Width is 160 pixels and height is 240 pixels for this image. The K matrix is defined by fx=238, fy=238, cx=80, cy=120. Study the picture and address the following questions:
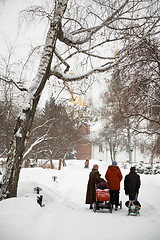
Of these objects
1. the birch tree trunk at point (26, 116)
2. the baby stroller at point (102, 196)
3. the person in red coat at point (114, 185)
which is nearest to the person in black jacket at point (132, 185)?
the person in red coat at point (114, 185)

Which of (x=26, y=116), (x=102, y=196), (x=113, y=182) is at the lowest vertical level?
(x=102, y=196)

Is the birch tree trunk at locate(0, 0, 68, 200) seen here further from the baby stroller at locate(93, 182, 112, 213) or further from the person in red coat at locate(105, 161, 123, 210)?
the person in red coat at locate(105, 161, 123, 210)

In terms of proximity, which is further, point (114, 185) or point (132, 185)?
point (114, 185)

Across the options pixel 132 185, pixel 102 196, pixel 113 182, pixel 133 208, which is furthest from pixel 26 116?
pixel 133 208

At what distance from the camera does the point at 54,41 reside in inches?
305

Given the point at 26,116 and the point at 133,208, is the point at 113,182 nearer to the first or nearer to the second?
the point at 133,208

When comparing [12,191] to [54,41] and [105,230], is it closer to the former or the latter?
[105,230]

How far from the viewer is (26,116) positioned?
762 centimetres

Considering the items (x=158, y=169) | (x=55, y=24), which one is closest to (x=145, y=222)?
(x=55, y=24)

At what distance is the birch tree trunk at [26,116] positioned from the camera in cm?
725

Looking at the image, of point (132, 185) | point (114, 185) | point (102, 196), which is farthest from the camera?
point (114, 185)

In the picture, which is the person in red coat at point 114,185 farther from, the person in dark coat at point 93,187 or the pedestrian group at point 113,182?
the person in dark coat at point 93,187

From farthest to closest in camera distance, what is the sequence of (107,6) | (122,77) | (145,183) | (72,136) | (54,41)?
(72,136)
(145,183)
(122,77)
(54,41)
(107,6)

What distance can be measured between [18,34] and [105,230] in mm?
5876
